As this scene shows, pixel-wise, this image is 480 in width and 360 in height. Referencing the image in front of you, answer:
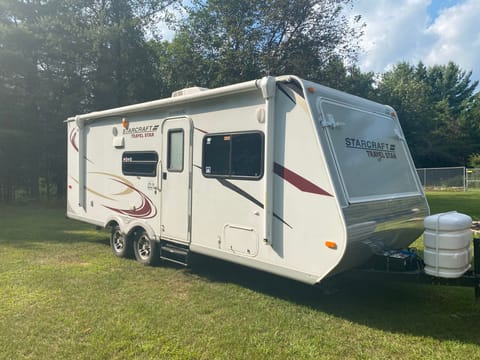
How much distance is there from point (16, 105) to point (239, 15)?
1054cm

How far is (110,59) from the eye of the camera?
62.0ft

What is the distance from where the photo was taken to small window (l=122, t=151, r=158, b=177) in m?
6.90

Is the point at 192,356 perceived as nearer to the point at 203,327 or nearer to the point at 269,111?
the point at 203,327

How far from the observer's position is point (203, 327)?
4539 millimetres

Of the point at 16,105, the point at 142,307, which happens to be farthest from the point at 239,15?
the point at 142,307

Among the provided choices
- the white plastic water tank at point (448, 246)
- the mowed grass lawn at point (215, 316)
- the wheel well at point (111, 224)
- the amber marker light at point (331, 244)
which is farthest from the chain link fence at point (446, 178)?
the amber marker light at point (331, 244)

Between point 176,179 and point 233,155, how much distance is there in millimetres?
1358

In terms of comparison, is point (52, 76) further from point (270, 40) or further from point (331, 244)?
point (331, 244)

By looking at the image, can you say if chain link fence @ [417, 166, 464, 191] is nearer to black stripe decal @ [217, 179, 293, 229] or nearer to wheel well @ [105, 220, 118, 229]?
wheel well @ [105, 220, 118, 229]

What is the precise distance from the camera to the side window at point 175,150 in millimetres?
6367

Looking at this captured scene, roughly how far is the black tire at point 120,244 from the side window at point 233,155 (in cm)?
257

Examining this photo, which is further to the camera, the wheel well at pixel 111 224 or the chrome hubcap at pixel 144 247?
the wheel well at pixel 111 224

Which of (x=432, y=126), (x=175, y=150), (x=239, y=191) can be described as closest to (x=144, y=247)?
(x=175, y=150)

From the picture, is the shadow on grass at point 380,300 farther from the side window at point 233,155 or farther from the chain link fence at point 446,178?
the chain link fence at point 446,178
